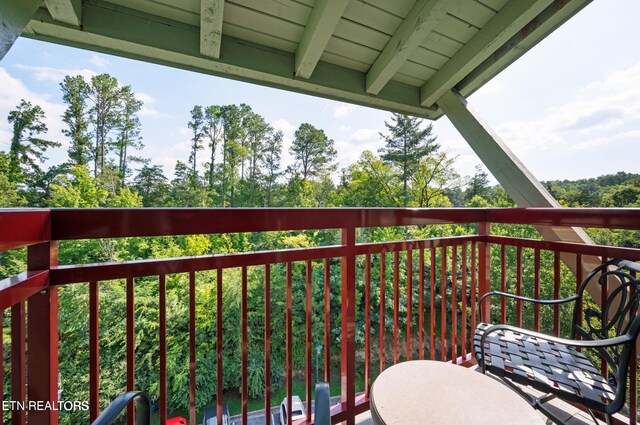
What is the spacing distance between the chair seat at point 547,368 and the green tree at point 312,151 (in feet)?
55.2

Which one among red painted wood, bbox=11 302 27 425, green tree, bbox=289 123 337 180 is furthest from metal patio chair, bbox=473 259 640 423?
green tree, bbox=289 123 337 180

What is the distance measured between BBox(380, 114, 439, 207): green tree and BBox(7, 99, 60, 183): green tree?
56.7ft

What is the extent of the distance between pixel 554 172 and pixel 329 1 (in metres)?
12.8

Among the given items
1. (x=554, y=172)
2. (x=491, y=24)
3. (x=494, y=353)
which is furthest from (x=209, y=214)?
(x=554, y=172)

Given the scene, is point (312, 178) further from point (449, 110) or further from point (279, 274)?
point (449, 110)

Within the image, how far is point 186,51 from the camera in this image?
1.39 m

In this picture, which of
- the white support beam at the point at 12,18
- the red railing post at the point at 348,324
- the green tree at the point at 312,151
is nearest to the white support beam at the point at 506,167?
the red railing post at the point at 348,324

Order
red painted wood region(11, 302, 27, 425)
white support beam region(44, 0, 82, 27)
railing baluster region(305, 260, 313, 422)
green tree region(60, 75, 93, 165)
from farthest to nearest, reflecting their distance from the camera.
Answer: green tree region(60, 75, 93, 165) → railing baluster region(305, 260, 313, 422) → white support beam region(44, 0, 82, 27) → red painted wood region(11, 302, 27, 425)

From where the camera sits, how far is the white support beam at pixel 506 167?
1598 millimetres

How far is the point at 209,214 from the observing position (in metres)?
0.92

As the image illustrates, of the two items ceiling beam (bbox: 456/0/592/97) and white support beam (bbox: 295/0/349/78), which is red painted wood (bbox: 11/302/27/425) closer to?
white support beam (bbox: 295/0/349/78)

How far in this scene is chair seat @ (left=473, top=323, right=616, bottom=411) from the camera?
975 millimetres

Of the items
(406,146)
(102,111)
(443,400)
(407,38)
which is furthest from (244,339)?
(102,111)

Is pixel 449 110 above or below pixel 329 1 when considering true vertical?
below
